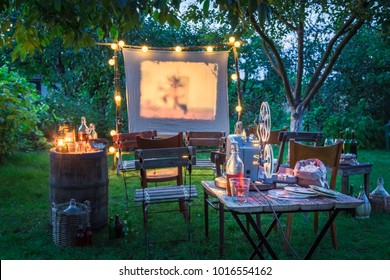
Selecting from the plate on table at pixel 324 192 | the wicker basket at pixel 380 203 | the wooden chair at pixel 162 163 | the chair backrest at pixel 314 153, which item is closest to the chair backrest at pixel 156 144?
the wooden chair at pixel 162 163

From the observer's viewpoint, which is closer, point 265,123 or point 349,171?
point 265,123

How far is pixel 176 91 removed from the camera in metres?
7.06

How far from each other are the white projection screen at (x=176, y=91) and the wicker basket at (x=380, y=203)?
3.12 meters

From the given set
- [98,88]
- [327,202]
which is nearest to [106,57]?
[98,88]

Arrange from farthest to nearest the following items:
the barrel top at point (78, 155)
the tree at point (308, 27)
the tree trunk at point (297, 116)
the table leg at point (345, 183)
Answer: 1. the tree trunk at point (297, 116)
2. the tree at point (308, 27)
3. the table leg at point (345, 183)
4. the barrel top at point (78, 155)

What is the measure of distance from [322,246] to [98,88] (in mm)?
8494

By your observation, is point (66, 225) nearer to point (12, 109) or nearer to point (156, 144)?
point (156, 144)

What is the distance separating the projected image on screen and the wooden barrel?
334 cm

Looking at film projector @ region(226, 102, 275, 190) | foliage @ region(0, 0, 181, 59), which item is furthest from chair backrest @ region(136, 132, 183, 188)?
film projector @ region(226, 102, 275, 190)

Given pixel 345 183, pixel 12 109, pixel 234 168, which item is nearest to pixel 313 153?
pixel 234 168

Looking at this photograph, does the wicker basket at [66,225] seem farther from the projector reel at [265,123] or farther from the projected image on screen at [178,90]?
the projected image on screen at [178,90]

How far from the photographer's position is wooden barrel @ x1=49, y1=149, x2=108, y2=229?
3.56m

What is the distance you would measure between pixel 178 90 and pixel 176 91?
38mm

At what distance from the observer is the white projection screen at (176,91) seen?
689cm
